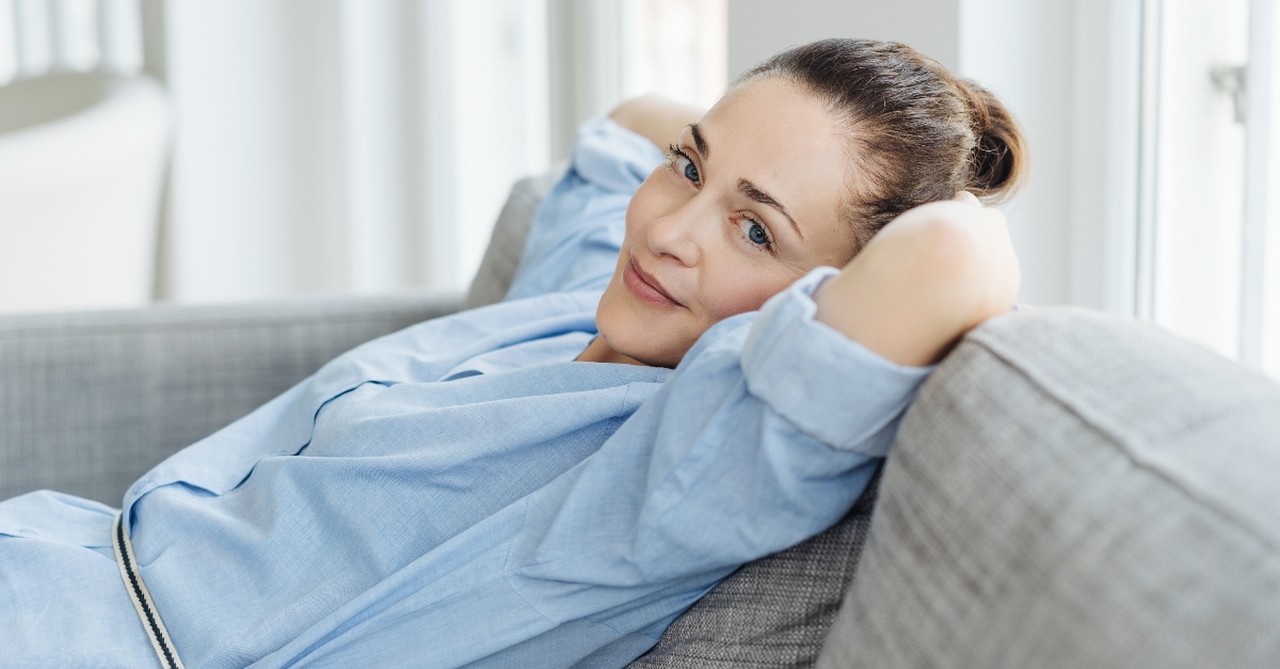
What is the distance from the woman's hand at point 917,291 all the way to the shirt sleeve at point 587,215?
696 millimetres

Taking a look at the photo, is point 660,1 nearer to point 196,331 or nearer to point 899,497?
point 196,331

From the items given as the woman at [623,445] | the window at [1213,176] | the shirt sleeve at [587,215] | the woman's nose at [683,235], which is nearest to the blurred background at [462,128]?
the window at [1213,176]

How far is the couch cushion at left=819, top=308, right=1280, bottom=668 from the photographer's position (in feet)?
1.49

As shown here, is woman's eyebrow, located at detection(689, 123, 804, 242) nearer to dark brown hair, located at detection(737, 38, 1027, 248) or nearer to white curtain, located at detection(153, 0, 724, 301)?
dark brown hair, located at detection(737, 38, 1027, 248)

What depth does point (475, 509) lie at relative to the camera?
93 centimetres

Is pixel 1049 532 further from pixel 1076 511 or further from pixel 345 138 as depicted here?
pixel 345 138

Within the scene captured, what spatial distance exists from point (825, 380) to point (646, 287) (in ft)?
1.14

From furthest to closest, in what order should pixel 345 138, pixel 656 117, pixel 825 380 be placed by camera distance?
pixel 345 138 < pixel 656 117 < pixel 825 380

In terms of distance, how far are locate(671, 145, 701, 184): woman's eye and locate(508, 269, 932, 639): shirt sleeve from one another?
0.24 meters

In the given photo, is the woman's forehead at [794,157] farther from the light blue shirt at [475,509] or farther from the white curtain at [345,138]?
the white curtain at [345,138]

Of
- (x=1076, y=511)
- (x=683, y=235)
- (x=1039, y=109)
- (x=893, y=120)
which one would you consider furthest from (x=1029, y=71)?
(x=1076, y=511)

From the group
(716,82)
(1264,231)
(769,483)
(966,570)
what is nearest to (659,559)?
(769,483)

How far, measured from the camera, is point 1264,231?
1.21 metres

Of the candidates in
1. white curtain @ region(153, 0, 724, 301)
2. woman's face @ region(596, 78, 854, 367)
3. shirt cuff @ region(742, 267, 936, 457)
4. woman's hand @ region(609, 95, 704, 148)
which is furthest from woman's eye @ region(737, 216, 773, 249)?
white curtain @ region(153, 0, 724, 301)
